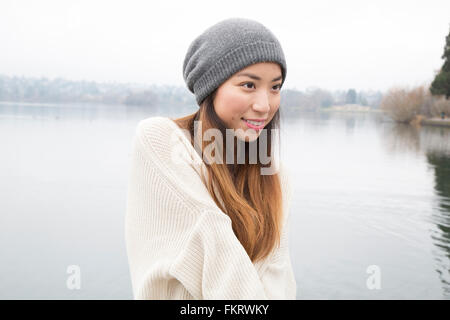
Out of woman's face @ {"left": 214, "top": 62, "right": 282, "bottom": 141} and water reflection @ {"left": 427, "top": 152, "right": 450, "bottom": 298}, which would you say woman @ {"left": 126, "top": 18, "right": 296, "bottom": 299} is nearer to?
woman's face @ {"left": 214, "top": 62, "right": 282, "bottom": 141}

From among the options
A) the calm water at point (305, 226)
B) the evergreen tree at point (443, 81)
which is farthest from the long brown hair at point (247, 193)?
the evergreen tree at point (443, 81)

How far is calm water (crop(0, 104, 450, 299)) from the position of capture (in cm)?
653

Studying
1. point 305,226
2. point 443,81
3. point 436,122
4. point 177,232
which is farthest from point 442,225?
point 436,122

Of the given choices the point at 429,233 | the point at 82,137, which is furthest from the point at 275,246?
the point at 82,137

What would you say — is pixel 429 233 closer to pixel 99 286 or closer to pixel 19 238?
pixel 99 286

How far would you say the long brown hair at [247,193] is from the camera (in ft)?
4.19

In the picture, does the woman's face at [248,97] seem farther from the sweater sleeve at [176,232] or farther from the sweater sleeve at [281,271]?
the sweater sleeve at [281,271]

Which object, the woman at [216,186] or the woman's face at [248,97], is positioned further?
the woman's face at [248,97]

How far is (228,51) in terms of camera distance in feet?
4.19

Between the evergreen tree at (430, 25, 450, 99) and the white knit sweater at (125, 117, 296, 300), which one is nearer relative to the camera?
the white knit sweater at (125, 117, 296, 300)

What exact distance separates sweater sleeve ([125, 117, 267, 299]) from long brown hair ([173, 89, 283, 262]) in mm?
76

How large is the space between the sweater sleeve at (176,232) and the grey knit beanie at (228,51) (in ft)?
0.60

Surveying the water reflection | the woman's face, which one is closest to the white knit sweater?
the woman's face

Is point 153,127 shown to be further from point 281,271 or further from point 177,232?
point 281,271
